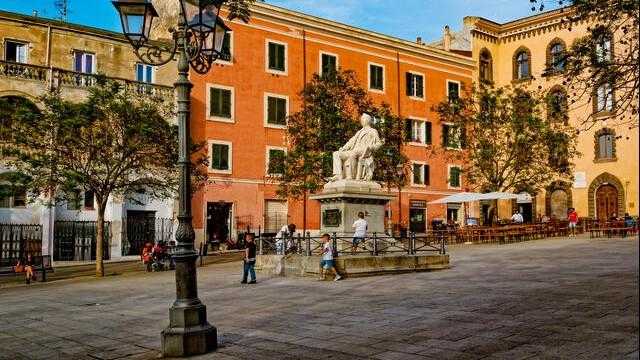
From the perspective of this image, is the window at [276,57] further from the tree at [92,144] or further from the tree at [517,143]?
the tree at [92,144]

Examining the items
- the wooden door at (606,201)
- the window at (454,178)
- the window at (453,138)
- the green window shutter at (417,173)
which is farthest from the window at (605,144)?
the green window shutter at (417,173)

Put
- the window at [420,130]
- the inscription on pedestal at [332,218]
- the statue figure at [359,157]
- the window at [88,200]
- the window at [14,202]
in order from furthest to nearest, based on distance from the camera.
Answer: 1. the window at [420,130]
2. the window at [88,200]
3. the window at [14,202]
4. the statue figure at [359,157]
5. the inscription on pedestal at [332,218]

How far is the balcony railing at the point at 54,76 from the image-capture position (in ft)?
92.4

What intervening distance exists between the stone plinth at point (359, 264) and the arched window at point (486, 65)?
34583mm

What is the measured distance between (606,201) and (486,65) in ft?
47.2

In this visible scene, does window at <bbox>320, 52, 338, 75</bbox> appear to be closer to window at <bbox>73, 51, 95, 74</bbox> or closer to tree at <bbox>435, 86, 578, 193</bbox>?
tree at <bbox>435, 86, 578, 193</bbox>

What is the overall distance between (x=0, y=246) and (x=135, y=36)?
70.2 ft

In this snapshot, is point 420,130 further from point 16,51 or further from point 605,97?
point 605,97

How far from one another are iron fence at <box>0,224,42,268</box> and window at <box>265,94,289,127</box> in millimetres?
14652

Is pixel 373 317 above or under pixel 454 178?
under

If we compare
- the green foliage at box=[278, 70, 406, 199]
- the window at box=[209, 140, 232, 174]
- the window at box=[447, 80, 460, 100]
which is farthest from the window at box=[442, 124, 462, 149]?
the window at box=[209, 140, 232, 174]

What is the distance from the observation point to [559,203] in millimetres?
46219

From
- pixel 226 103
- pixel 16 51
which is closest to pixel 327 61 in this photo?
pixel 226 103

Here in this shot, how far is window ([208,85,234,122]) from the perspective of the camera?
35.2 metres
